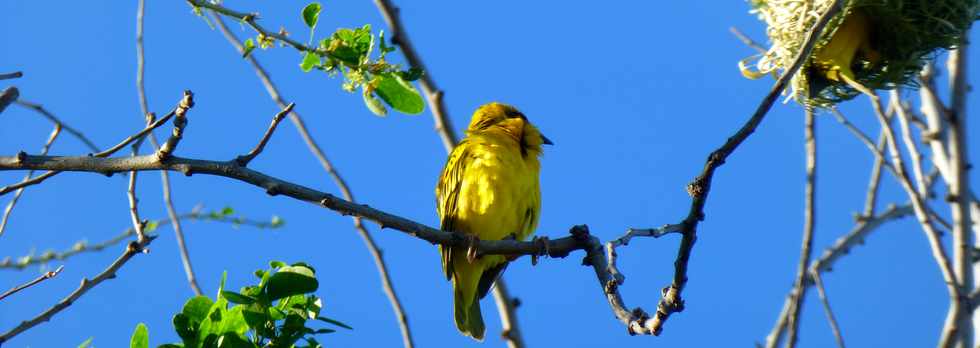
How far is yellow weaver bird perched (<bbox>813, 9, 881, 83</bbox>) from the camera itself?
3.37 metres

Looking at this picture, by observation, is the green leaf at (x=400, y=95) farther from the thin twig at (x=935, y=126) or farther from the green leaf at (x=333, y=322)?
the thin twig at (x=935, y=126)

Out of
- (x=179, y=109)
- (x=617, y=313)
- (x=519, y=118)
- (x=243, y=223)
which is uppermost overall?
(x=519, y=118)

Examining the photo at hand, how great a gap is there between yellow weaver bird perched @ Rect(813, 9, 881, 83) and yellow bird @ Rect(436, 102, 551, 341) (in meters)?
1.32

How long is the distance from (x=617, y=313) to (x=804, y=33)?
163 cm

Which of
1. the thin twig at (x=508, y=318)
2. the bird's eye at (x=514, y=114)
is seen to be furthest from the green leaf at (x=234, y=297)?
the bird's eye at (x=514, y=114)

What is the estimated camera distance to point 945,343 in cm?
349

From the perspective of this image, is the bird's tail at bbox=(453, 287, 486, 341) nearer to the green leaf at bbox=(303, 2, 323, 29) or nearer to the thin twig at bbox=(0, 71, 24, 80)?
the green leaf at bbox=(303, 2, 323, 29)

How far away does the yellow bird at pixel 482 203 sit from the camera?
13.6 ft

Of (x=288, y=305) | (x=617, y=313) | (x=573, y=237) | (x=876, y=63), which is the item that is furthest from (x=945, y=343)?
(x=288, y=305)

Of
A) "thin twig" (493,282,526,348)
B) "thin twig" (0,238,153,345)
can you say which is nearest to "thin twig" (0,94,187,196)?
"thin twig" (0,238,153,345)

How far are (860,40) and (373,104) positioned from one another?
6.08 ft

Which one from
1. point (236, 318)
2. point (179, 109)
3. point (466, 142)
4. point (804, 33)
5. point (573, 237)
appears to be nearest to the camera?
point (179, 109)

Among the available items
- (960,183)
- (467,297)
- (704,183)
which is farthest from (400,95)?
(960,183)

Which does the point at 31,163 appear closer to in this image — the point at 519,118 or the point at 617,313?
the point at 617,313
